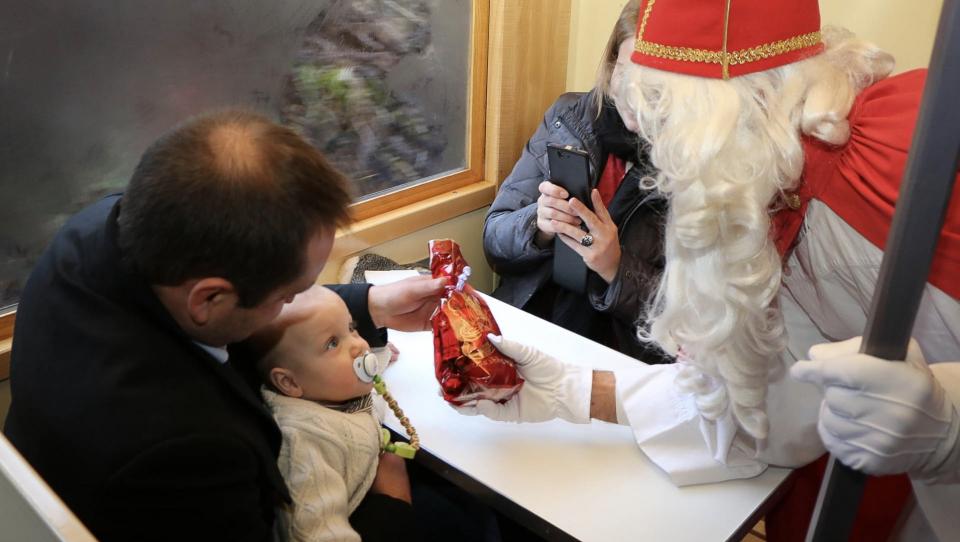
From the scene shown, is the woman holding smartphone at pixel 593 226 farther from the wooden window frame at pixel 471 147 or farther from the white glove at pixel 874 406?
the white glove at pixel 874 406

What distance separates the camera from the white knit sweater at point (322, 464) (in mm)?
968

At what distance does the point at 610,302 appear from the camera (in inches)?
64.2

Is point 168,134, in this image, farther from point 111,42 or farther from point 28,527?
point 111,42

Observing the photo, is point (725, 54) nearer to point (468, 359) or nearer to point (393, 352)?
point (468, 359)

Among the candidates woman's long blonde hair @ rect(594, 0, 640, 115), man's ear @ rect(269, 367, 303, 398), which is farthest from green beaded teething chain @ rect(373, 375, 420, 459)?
woman's long blonde hair @ rect(594, 0, 640, 115)

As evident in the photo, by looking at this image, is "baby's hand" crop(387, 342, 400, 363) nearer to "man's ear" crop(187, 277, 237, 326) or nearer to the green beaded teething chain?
the green beaded teething chain

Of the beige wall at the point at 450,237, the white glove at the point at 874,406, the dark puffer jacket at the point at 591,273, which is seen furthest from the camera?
the beige wall at the point at 450,237

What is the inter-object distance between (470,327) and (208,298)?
48cm

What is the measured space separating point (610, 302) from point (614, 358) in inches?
9.7

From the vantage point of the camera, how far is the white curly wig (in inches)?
35.7

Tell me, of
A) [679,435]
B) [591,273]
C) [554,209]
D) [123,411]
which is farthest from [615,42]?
[123,411]

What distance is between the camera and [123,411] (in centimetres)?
72

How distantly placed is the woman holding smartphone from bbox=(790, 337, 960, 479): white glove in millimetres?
824

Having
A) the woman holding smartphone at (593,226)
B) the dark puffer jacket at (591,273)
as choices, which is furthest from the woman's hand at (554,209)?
the dark puffer jacket at (591,273)
